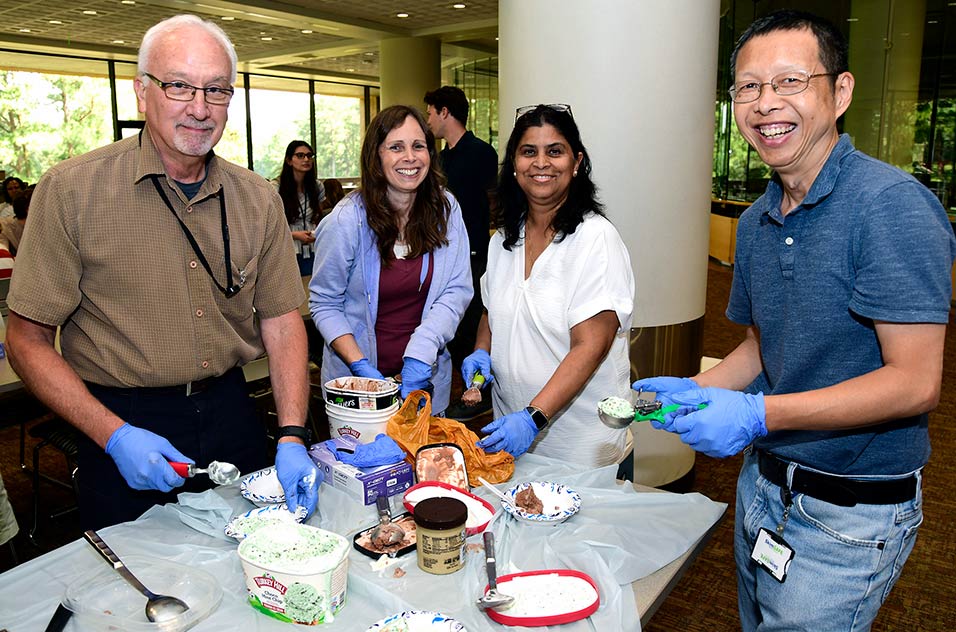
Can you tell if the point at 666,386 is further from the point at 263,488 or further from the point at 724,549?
the point at 724,549

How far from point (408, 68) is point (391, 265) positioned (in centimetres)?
1026

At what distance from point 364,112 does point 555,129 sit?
687 inches

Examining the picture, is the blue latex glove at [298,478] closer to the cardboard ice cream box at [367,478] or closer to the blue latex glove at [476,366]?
the cardboard ice cream box at [367,478]

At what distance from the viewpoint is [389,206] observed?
239 cm

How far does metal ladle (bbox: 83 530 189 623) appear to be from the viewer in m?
1.14

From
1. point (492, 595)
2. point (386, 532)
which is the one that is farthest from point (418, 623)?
point (386, 532)

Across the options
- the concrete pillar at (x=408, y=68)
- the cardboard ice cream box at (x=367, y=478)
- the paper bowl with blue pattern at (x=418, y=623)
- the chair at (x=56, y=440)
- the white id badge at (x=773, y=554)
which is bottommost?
the chair at (x=56, y=440)

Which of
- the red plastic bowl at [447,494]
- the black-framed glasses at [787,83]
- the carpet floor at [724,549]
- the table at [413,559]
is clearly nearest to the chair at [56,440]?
the carpet floor at [724,549]

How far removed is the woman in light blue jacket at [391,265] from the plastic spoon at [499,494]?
704 millimetres

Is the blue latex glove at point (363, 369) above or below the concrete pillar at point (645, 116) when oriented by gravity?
below

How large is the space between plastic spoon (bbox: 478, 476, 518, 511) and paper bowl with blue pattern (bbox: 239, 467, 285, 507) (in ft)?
1.43

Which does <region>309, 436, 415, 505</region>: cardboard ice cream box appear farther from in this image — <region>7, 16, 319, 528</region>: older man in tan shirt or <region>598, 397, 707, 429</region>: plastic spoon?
<region>598, 397, 707, 429</region>: plastic spoon

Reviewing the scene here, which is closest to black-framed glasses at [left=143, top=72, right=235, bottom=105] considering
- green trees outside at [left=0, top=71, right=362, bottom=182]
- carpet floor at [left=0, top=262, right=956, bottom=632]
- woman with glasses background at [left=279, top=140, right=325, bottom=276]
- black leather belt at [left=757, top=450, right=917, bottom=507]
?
black leather belt at [left=757, top=450, right=917, bottom=507]

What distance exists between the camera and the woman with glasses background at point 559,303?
194 cm
